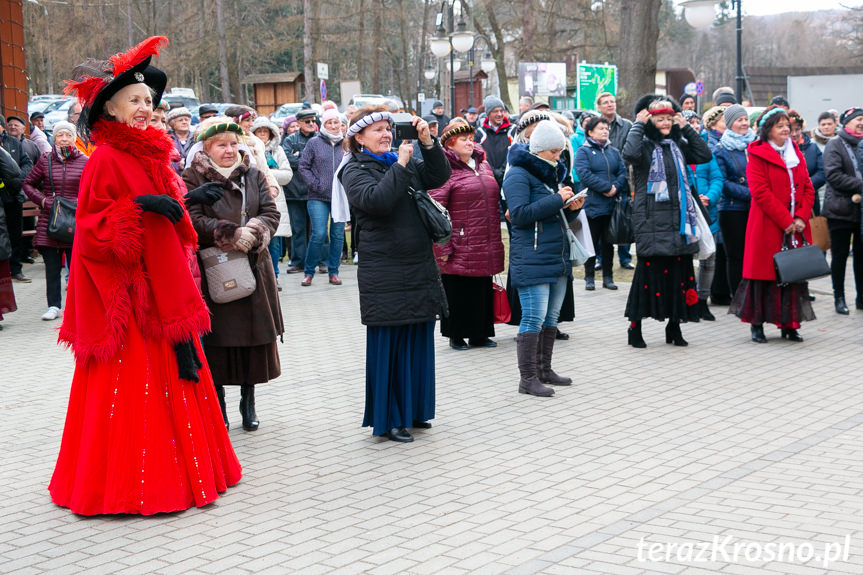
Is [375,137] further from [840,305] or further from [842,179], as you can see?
[840,305]

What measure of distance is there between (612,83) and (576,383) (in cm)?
1678

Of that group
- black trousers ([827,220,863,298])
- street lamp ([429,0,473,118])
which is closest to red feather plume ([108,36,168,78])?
black trousers ([827,220,863,298])

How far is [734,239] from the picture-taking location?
10.3 meters

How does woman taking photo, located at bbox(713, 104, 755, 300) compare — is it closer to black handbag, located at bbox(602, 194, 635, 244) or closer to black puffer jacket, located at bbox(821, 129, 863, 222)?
black puffer jacket, located at bbox(821, 129, 863, 222)

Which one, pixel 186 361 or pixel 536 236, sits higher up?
pixel 536 236

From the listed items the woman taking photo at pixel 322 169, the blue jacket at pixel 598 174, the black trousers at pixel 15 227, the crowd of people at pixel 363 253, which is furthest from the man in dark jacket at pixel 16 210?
the blue jacket at pixel 598 174

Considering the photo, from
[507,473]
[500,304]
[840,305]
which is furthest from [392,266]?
[840,305]

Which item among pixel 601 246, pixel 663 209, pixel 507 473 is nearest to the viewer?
pixel 507 473

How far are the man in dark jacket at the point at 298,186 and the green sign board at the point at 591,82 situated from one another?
401 inches

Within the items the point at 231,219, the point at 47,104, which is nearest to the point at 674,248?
the point at 231,219

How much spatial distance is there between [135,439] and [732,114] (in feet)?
24.5

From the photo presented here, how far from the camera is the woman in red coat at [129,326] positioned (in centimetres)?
489

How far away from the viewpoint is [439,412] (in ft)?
23.0

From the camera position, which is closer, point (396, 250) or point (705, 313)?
point (396, 250)
